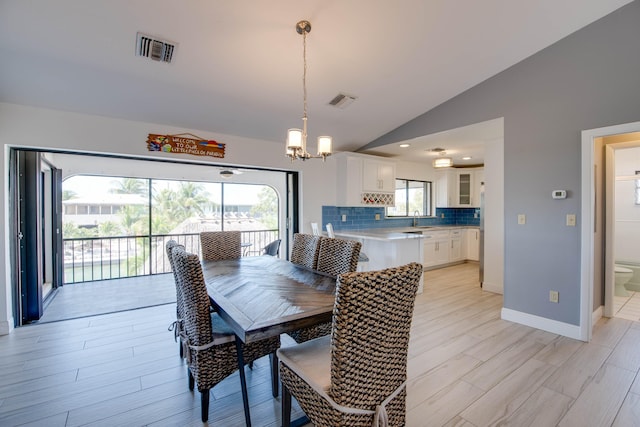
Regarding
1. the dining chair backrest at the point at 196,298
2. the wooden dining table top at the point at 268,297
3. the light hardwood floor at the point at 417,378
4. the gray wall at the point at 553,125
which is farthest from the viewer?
the gray wall at the point at 553,125

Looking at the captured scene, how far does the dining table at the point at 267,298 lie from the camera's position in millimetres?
1412

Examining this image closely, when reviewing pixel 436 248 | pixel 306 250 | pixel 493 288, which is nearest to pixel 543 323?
pixel 493 288

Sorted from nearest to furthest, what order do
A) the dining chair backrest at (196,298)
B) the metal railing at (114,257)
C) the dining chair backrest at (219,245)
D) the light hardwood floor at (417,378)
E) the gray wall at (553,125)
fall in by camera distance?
the dining chair backrest at (196,298), the light hardwood floor at (417,378), the gray wall at (553,125), the dining chair backrest at (219,245), the metal railing at (114,257)

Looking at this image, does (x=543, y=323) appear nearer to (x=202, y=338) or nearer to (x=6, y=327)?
(x=202, y=338)

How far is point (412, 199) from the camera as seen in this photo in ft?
22.1

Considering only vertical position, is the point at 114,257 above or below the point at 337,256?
below

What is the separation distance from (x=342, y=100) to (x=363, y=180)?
69.5 inches

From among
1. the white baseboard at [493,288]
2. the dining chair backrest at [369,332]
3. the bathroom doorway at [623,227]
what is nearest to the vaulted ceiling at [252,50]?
the bathroom doorway at [623,227]

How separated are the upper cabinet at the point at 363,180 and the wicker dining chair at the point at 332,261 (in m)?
2.42

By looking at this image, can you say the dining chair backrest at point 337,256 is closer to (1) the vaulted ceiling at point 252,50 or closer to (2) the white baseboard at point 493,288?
(1) the vaulted ceiling at point 252,50

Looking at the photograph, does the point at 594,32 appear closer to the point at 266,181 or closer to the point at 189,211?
the point at 266,181

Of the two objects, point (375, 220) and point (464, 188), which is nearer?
point (375, 220)

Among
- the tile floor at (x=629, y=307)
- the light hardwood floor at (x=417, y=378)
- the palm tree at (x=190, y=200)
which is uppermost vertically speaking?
the palm tree at (x=190, y=200)

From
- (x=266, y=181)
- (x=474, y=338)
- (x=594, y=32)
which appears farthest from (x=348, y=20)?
(x=266, y=181)
